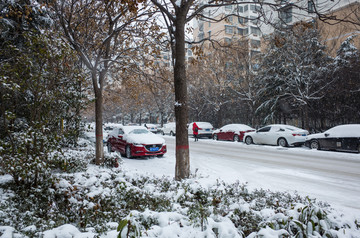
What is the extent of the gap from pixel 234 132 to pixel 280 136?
5.07 m

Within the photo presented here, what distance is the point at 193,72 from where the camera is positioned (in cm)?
3128

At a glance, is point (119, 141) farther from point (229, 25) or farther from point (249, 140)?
point (229, 25)

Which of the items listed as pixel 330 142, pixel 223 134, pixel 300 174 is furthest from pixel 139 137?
pixel 223 134

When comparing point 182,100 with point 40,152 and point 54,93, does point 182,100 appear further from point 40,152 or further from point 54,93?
point 40,152

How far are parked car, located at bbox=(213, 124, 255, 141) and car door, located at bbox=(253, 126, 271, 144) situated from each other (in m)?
2.53

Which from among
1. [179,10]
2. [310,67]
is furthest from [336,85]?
[179,10]

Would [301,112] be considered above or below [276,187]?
above

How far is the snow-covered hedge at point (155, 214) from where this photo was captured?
9.18ft

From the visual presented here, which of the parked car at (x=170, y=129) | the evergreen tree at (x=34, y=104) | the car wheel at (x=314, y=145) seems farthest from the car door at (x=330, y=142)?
the parked car at (x=170, y=129)

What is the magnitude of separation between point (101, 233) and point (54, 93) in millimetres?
3788

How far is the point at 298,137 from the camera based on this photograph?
14.9 meters

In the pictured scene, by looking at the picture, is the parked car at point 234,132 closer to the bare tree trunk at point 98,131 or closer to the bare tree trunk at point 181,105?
the bare tree trunk at point 98,131

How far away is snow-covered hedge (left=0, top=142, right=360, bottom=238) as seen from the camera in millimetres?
2799

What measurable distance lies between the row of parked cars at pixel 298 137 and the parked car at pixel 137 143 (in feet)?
27.5
